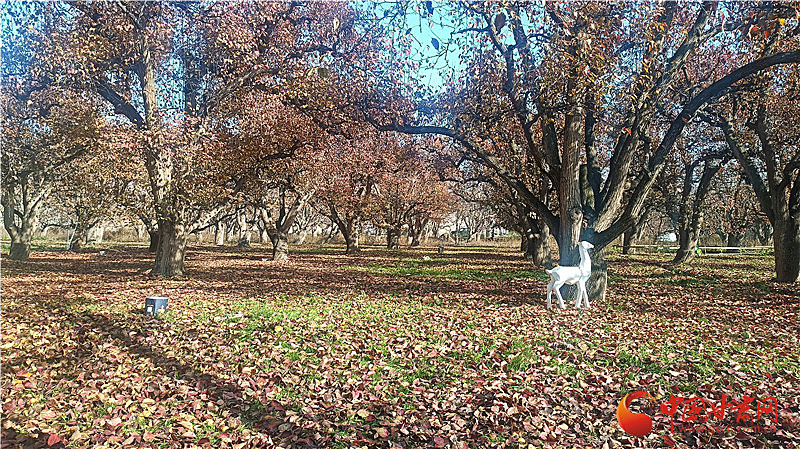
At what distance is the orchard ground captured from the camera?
172 inches

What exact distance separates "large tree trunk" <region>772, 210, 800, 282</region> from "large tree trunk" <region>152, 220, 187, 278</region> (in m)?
18.6

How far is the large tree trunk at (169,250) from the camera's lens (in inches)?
608

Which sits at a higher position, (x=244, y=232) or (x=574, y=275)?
(x=244, y=232)

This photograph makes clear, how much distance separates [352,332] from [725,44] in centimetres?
1327

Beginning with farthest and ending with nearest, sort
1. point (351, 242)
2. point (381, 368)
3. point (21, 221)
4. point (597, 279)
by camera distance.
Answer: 1. point (351, 242)
2. point (21, 221)
3. point (597, 279)
4. point (381, 368)

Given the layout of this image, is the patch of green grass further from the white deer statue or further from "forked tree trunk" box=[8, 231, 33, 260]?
"forked tree trunk" box=[8, 231, 33, 260]

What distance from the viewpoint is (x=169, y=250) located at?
1558cm

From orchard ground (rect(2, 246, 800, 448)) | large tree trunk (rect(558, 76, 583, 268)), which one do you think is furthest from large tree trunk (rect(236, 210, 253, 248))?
large tree trunk (rect(558, 76, 583, 268))

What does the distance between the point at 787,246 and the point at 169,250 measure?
19315mm

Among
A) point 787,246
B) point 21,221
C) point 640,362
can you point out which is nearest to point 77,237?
point 21,221

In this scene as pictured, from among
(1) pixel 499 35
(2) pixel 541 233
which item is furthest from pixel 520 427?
Result: (2) pixel 541 233

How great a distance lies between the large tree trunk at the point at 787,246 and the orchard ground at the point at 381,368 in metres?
2.95

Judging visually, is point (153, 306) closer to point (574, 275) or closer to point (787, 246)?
point (574, 275)

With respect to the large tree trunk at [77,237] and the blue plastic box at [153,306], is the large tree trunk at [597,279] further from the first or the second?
the large tree trunk at [77,237]
